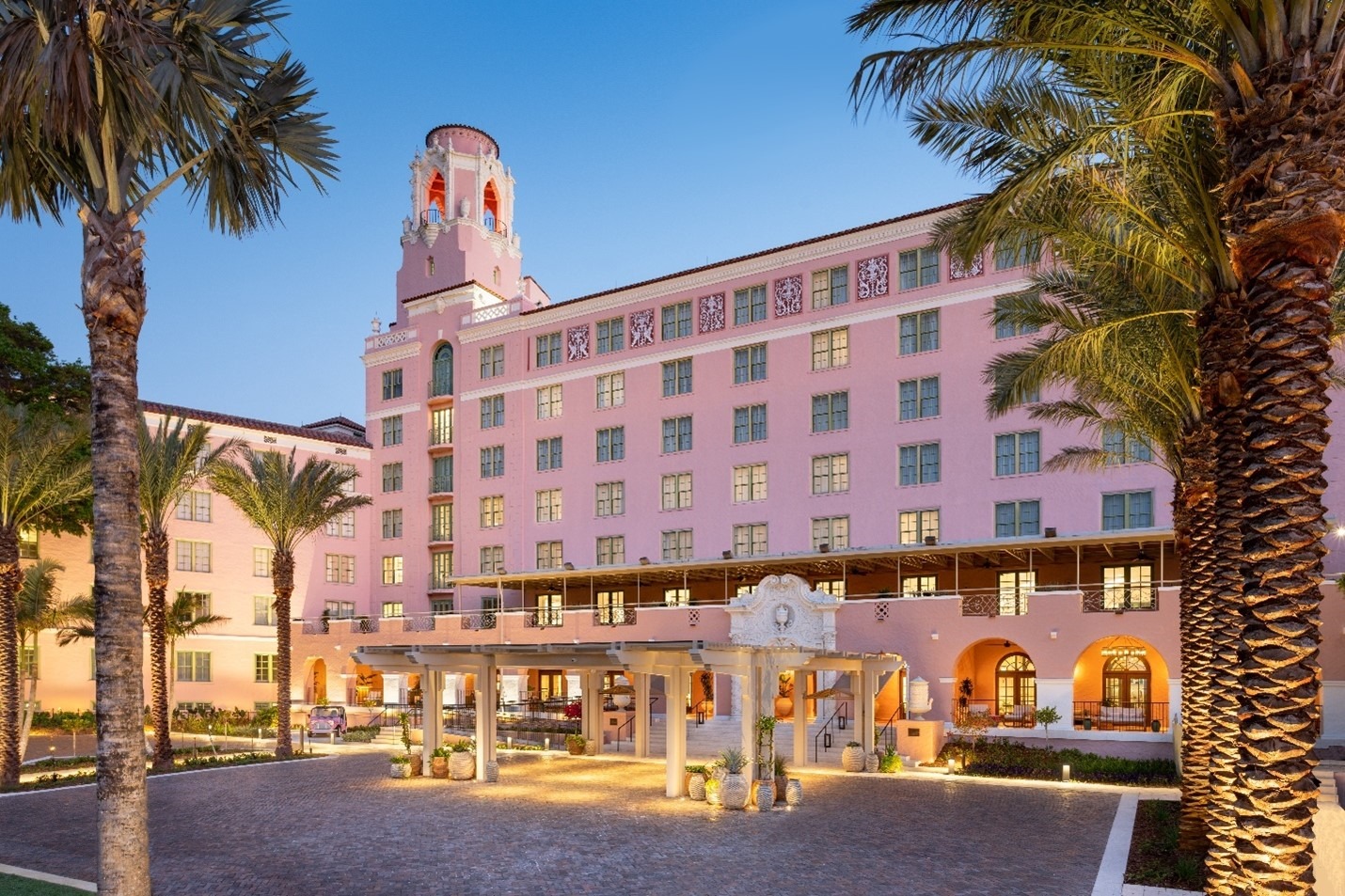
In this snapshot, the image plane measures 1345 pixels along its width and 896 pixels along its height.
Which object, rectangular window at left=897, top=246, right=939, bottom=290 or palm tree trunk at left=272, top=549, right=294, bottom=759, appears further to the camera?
rectangular window at left=897, top=246, right=939, bottom=290

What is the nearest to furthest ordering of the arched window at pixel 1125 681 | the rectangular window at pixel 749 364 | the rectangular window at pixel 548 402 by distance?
the arched window at pixel 1125 681 < the rectangular window at pixel 749 364 < the rectangular window at pixel 548 402

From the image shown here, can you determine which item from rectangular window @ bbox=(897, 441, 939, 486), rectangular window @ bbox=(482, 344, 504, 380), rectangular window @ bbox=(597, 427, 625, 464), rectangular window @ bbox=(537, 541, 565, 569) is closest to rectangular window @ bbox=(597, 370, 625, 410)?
rectangular window @ bbox=(597, 427, 625, 464)

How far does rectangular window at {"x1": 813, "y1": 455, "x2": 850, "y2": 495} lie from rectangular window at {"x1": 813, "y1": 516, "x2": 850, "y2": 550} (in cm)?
108

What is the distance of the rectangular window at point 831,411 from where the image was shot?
42.3 meters

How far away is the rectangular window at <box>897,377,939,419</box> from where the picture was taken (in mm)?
40219

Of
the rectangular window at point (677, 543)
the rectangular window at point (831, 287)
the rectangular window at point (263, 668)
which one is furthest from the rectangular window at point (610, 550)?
the rectangular window at point (263, 668)

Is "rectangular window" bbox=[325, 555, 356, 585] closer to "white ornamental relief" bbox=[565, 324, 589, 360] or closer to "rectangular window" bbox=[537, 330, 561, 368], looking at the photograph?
"rectangular window" bbox=[537, 330, 561, 368]

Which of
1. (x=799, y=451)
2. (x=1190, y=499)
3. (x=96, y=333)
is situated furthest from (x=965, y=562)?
(x=96, y=333)

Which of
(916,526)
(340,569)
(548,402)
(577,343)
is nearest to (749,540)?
(916,526)

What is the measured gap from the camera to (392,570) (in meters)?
55.1

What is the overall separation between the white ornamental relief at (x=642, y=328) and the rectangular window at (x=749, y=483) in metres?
7.35

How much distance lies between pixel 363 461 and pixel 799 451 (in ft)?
84.1

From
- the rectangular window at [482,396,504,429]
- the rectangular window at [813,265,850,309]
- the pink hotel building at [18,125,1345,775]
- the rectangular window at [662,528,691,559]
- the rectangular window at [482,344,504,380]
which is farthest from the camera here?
the rectangular window at [482,344,504,380]

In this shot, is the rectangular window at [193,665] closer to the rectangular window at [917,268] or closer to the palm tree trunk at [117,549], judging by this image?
the rectangular window at [917,268]
